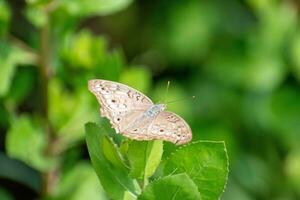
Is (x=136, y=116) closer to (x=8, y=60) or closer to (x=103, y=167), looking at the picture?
(x=103, y=167)

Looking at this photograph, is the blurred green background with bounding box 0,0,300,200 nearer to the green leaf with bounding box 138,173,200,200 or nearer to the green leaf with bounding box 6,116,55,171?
the green leaf with bounding box 6,116,55,171

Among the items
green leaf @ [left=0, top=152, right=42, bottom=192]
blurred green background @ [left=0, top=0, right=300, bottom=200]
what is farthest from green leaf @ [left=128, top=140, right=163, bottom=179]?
green leaf @ [left=0, top=152, right=42, bottom=192]

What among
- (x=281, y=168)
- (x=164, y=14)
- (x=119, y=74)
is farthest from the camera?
(x=164, y=14)

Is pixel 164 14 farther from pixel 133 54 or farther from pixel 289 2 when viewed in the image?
pixel 289 2

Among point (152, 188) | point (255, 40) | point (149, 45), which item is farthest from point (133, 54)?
point (152, 188)

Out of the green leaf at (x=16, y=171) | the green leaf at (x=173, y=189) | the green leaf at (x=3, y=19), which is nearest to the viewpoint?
the green leaf at (x=173, y=189)

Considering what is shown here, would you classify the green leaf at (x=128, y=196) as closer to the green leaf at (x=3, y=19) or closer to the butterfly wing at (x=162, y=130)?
the butterfly wing at (x=162, y=130)

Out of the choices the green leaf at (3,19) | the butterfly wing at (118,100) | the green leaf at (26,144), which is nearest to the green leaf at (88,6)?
the green leaf at (3,19)

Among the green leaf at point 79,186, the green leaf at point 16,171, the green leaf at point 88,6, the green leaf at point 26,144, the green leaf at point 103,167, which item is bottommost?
the green leaf at point 16,171
